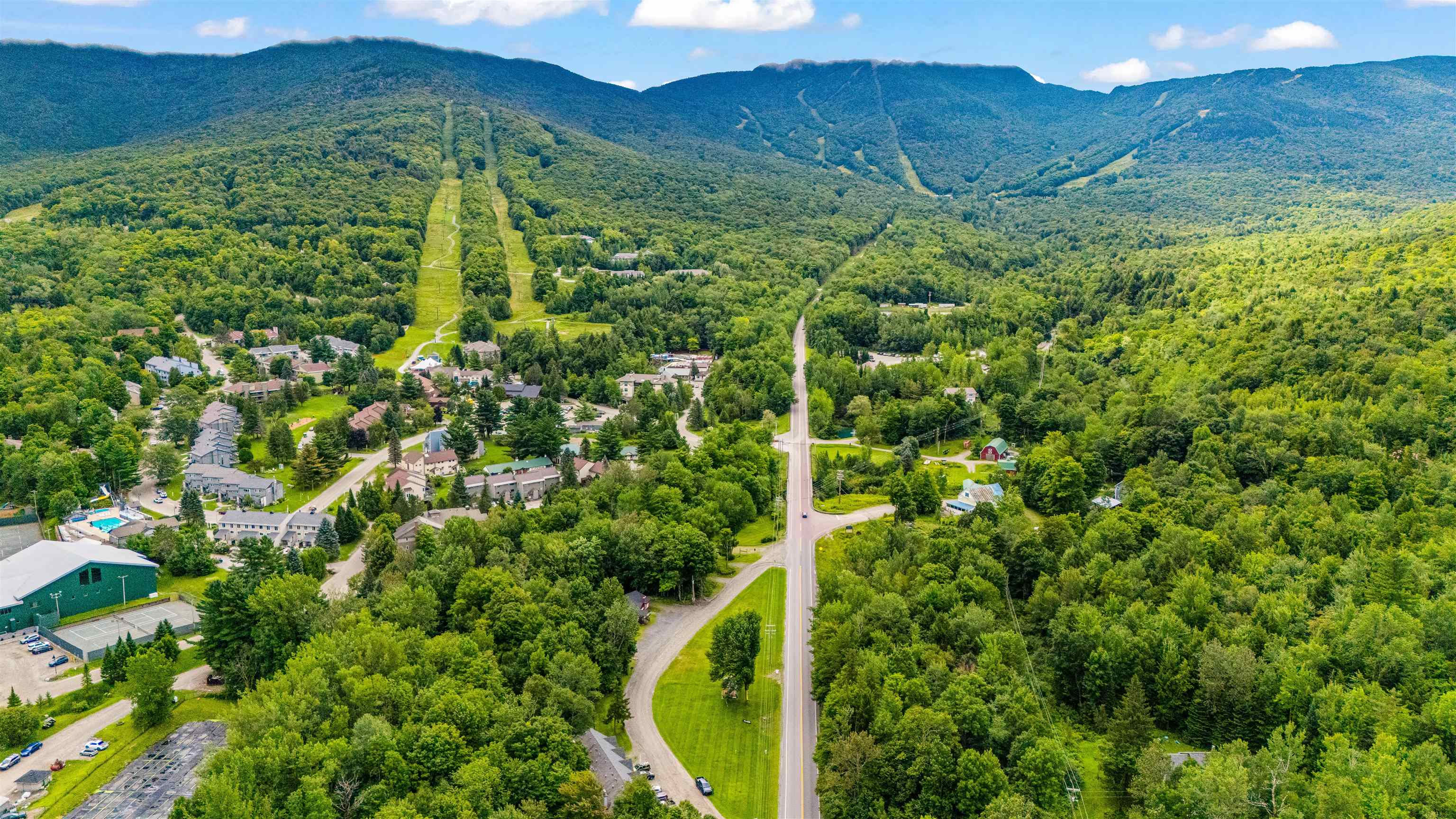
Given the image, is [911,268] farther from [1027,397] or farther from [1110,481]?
[1110,481]

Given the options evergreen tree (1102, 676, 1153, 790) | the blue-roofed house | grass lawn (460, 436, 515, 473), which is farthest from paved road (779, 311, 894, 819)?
grass lawn (460, 436, 515, 473)

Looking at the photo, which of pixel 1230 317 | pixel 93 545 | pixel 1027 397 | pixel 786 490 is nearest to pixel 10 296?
pixel 93 545

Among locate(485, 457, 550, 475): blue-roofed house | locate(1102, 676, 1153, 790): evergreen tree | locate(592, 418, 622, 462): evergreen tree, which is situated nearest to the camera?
locate(1102, 676, 1153, 790): evergreen tree

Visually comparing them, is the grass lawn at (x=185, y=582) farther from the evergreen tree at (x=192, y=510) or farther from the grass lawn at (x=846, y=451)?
the grass lawn at (x=846, y=451)

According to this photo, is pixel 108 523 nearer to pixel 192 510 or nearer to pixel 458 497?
pixel 192 510

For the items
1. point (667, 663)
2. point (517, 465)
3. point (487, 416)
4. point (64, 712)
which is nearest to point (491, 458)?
point (487, 416)

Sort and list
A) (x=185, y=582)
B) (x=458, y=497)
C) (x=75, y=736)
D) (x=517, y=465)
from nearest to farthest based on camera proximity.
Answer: (x=75, y=736), (x=185, y=582), (x=458, y=497), (x=517, y=465)

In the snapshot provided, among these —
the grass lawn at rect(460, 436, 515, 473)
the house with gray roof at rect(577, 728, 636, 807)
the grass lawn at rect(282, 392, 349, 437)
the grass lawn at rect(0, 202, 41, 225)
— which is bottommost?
the house with gray roof at rect(577, 728, 636, 807)

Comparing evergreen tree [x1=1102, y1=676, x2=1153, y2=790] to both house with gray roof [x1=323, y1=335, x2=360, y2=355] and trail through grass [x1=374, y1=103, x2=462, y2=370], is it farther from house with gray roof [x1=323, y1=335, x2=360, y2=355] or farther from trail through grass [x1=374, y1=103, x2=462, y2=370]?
house with gray roof [x1=323, y1=335, x2=360, y2=355]
